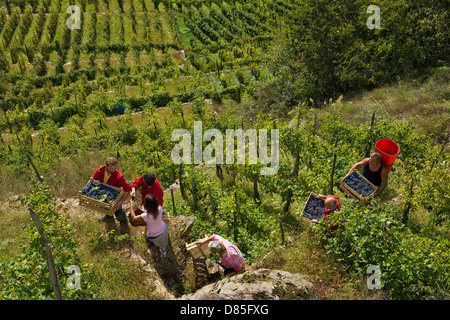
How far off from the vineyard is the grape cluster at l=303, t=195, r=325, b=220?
1.30 ft

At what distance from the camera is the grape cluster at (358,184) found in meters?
6.36

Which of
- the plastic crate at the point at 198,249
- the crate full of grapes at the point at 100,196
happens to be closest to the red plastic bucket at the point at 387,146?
the plastic crate at the point at 198,249

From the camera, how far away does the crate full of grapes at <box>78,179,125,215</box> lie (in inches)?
238

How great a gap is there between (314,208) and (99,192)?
14.2ft

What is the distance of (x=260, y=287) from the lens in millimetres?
4469

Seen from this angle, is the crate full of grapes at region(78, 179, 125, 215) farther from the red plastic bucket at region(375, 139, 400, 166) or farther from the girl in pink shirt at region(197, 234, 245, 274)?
the red plastic bucket at region(375, 139, 400, 166)

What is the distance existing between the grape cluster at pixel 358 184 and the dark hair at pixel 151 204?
12.8 feet

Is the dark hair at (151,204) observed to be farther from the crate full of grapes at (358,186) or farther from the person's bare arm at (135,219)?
the crate full of grapes at (358,186)

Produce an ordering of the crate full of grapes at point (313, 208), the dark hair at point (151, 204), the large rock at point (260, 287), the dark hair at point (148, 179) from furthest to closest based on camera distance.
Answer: the crate full of grapes at point (313, 208) < the dark hair at point (148, 179) < the dark hair at point (151, 204) < the large rock at point (260, 287)

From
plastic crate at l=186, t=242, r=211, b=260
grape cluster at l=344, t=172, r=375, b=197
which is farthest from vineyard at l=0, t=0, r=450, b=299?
plastic crate at l=186, t=242, r=211, b=260

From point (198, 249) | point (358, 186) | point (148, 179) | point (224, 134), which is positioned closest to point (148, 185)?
point (148, 179)

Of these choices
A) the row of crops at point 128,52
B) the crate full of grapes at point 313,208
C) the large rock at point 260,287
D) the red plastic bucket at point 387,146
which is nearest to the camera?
the large rock at point 260,287

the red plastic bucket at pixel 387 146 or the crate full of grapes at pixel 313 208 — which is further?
the red plastic bucket at pixel 387 146

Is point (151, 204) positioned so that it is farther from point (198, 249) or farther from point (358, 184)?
point (358, 184)
